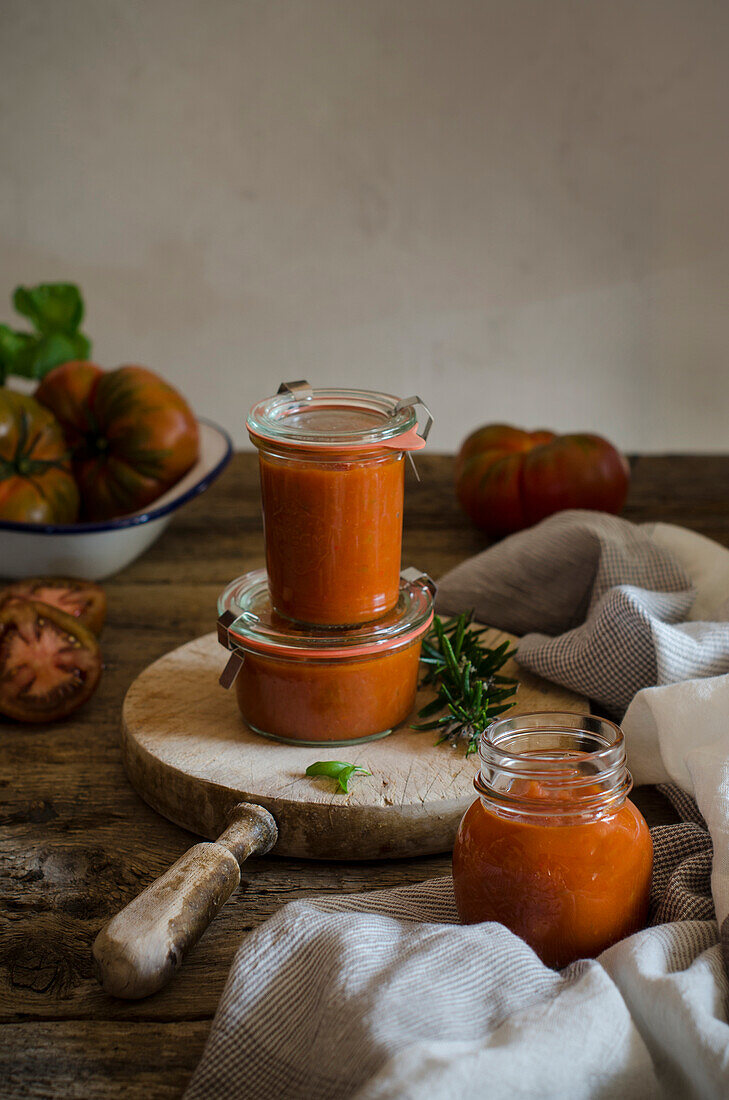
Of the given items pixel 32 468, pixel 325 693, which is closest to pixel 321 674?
pixel 325 693

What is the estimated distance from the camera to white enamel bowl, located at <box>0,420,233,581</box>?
1.22 m

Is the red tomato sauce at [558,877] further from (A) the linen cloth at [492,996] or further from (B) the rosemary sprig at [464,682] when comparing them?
(B) the rosemary sprig at [464,682]

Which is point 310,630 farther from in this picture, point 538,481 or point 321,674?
point 538,481

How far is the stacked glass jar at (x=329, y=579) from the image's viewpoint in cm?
79

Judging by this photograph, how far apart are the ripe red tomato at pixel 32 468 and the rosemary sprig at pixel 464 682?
54 cm

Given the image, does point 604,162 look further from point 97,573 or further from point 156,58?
point 97,573

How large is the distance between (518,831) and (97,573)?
0.84 meters

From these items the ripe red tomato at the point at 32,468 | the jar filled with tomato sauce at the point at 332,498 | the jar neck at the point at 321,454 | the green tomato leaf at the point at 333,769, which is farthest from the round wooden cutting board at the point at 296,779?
the ripe red tomato at the point at 32,468

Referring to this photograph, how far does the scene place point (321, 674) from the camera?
83cm

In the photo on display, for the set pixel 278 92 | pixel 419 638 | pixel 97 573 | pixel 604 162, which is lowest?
pixel 97 573

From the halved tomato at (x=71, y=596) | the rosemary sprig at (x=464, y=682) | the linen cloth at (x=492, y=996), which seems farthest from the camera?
the halved tomato at (x=71, y=596)

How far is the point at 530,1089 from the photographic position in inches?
18.8

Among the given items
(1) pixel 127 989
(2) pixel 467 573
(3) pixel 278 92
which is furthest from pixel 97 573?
(3) pixel 278 92

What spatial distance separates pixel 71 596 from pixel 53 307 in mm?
655
